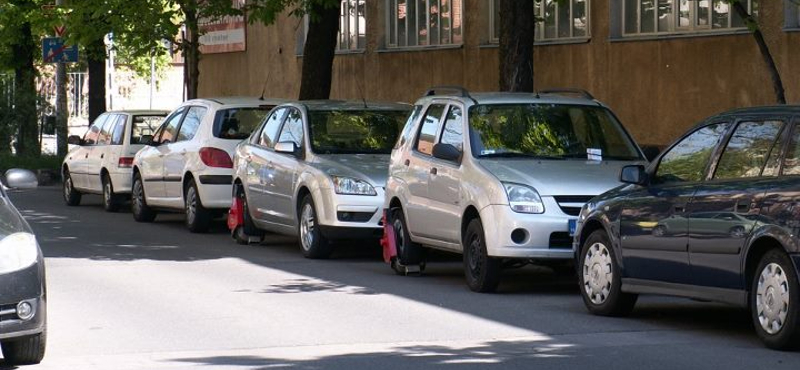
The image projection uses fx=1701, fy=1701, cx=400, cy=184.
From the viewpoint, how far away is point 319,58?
25891 mm

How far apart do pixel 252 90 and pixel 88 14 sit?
13.8m

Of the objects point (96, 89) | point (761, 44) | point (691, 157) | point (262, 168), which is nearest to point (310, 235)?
point (262, 168)

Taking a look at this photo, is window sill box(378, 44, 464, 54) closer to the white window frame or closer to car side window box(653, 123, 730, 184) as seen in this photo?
the white window frame

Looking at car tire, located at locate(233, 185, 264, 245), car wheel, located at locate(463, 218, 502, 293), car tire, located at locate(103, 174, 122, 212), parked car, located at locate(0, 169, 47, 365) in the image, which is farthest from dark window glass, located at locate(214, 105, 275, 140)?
parked car, located at locate(0, 169, 47, 365)

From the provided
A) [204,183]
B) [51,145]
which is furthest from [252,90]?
[204,183]

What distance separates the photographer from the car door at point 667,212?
10.9 metres

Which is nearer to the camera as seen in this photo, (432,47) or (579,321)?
(579,321)

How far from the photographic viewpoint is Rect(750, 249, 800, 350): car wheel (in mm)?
9688

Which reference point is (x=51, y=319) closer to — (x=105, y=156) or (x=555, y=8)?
(x=105, y=156)

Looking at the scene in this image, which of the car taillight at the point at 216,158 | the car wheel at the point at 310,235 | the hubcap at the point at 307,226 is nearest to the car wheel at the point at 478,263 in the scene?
the car wheel at the point at 310,235

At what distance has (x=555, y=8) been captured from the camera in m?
28.6

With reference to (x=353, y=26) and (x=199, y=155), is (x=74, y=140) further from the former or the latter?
(x=353, y=26)

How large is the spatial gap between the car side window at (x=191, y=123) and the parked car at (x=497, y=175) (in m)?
5.86

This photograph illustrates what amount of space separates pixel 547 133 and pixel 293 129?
14.0 feet
